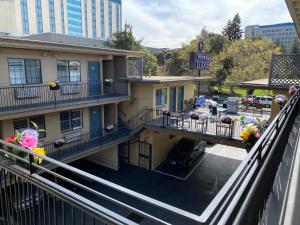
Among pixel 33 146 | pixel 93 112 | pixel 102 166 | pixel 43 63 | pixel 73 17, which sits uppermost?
pixel 73 17

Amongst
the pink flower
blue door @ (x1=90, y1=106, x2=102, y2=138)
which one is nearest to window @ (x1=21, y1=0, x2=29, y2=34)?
blue door @ (x1=90, y1=106, x2=102, y2=138)

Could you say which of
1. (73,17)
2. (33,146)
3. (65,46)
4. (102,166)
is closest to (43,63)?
(65,46)

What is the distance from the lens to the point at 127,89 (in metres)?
18.1

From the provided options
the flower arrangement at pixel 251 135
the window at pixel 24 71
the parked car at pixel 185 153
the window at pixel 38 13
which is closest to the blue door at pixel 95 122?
the window at pixel 24 71

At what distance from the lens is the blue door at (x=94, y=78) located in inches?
642

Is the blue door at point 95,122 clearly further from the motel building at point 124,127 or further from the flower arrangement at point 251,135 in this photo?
the flower arrangement at point 251,135

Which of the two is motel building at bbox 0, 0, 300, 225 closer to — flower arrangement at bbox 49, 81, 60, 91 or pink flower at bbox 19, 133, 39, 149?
pink flower at bbox 19, 133, 39, 149

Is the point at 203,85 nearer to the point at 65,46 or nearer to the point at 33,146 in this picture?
the point at 65,46

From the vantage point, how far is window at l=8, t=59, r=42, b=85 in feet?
39.0

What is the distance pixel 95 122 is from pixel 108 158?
327cm

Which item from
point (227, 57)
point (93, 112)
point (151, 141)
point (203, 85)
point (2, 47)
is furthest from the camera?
point (203, 85)

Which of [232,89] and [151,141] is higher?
[232,89]

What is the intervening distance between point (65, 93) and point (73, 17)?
9089 cm

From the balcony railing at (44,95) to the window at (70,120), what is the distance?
3.44 ft
